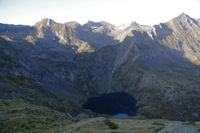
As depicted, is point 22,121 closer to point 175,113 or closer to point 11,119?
point 11,119

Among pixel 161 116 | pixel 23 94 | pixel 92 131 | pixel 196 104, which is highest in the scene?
pixel 92 131

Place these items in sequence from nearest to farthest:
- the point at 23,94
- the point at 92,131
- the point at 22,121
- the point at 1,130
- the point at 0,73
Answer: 1. the point at 92,131
2. the point at 1,130
3. the point at 22,121
4. the point at 23,94
5. the point at 0,73

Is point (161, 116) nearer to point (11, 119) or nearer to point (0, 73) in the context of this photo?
point (11, 119)

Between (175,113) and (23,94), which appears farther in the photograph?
(175,113)

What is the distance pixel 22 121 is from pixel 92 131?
2513cm

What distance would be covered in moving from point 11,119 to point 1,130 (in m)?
6.97

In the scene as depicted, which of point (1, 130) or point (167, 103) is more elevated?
point (1, 130)

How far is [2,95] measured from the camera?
11319 cm

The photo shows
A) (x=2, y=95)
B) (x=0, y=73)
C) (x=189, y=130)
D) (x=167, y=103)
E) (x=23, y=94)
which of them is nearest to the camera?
(x=189, y=130)

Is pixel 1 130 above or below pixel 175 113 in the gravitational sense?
above

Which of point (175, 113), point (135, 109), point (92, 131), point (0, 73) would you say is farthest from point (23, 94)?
point (175, 113)

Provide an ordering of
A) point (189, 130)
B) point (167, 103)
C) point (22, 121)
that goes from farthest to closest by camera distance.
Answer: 1. point (167, 103)
2. point (22, 121)
3. point (189, 130)

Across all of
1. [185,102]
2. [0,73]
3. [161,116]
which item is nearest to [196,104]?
[185,102]

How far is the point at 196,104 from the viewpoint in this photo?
176m
